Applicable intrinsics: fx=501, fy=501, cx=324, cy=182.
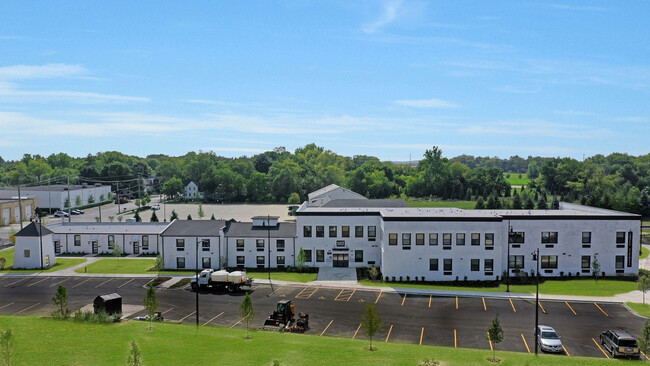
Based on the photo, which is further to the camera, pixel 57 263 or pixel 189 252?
pixel 57 263

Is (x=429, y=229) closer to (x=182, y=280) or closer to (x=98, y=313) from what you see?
(x=182, y=280)

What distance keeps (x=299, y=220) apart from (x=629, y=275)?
3959cm

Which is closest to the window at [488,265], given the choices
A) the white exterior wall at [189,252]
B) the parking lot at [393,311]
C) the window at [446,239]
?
the window at [446,239]

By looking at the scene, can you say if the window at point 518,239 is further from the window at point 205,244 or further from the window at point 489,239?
the window at point 205,244

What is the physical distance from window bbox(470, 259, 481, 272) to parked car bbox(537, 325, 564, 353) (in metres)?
21.3

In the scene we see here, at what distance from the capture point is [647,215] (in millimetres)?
118250

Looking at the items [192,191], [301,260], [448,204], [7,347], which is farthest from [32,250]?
[448,204]

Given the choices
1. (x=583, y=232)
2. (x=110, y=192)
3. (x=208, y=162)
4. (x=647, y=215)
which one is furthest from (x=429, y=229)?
(x=208, y=162)

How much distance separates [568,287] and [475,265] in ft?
31.8

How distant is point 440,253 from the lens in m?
57.3

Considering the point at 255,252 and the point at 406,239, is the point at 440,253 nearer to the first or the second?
the point at 406,239

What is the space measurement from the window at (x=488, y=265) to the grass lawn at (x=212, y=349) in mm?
25423

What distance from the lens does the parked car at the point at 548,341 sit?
1319 inches

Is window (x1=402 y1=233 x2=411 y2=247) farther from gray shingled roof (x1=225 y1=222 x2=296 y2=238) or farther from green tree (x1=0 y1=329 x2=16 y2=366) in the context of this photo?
green tree (x1=0 y1=329 x2=16 y2=366)
